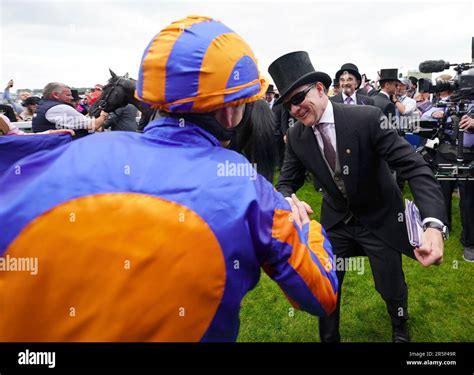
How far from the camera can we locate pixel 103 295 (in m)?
0.99

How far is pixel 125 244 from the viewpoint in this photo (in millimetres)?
983

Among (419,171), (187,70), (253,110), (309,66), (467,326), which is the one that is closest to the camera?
(187,70)

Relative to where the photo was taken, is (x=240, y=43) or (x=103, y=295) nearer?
(x=103, y=295)

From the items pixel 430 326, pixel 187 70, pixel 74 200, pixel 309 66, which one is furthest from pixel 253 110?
pixel 430 326

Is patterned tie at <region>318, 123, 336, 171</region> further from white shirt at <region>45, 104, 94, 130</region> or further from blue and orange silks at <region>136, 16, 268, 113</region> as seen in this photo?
white shirt at <region>45, 104, 94, 130</region>

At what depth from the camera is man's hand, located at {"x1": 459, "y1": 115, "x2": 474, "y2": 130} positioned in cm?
398

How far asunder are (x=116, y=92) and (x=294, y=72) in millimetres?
3557

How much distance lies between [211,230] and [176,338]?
31 cm

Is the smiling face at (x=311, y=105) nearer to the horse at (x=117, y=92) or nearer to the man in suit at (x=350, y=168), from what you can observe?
the man in suit at (x=350, y=168)

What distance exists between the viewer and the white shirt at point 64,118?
521 centimetres

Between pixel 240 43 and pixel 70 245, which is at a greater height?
pixel 240 43

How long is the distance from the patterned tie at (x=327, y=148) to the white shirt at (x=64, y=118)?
3773mm

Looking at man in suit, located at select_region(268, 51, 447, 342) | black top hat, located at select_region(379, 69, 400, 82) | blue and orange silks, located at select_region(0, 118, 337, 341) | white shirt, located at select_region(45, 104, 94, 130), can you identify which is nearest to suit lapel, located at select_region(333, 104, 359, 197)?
man in suit, located at select_region(268, 51, 447, 342)

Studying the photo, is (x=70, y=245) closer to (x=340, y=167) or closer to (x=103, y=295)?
(x=103, y=295)
